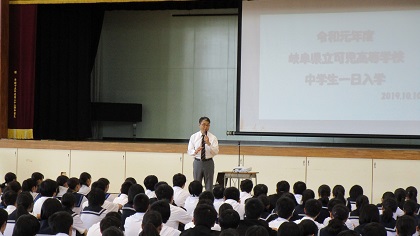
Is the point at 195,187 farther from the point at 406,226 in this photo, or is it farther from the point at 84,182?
the point at 406,226

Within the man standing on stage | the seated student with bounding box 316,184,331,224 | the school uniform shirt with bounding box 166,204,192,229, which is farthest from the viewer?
the man standing on stage

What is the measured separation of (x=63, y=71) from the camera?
Answer: 38.0 ft

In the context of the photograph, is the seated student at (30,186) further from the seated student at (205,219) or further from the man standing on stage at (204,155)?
the seated student at (205,219)

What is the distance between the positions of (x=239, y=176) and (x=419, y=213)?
288 cm

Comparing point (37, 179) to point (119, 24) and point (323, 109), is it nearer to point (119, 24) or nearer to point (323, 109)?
point (323, 109)

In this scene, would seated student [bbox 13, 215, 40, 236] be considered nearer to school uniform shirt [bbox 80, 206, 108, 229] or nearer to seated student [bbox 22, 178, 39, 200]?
school uniform shirt [bbox 80, 206, 108, 229]

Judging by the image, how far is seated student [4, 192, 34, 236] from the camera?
4.76 meters

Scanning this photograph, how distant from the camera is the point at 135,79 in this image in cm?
1288

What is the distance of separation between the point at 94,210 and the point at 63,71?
6.64 meters

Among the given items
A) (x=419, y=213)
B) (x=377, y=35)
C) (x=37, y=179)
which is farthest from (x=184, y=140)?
(x=419, y=213)

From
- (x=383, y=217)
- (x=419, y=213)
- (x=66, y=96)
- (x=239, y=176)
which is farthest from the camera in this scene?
(x=66, y=96)

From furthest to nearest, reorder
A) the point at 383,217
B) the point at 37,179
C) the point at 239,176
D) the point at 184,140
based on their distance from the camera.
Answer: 1. the point at 184,140
2. the point at 239,176
3. the point at 37,179
4. the point at 383,217

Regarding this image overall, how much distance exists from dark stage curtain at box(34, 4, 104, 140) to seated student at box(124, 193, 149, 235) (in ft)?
23.1

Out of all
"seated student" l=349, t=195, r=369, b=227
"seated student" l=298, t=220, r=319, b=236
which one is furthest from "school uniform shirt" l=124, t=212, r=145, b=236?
"seated student" l=349, t=195, r=369, b=227
